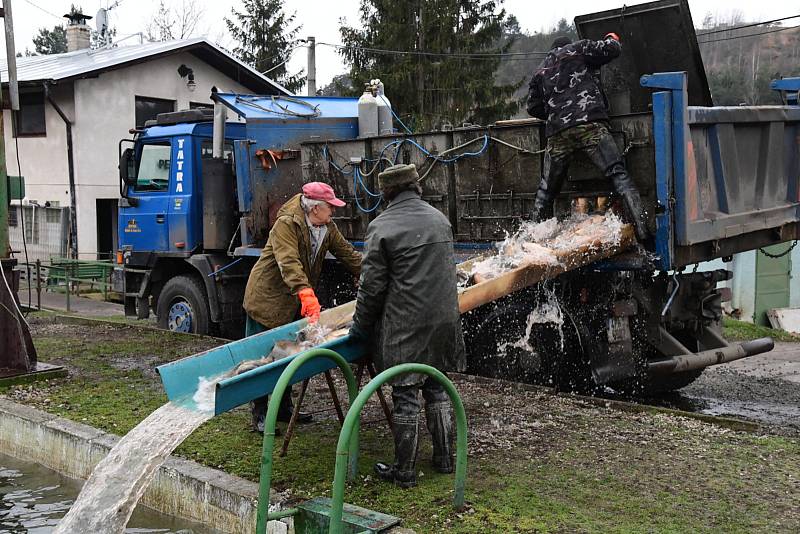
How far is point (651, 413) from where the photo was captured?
6312 mm

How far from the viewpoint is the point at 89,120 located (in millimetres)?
20016

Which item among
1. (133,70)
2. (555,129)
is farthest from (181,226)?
(133,70)

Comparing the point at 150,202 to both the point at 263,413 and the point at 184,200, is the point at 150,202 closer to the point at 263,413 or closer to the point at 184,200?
the point at 184,200

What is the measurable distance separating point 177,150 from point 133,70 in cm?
1146

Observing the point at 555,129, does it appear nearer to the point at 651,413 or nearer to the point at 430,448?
the point at 651,413

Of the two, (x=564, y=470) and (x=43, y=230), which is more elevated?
(x=43, y=230)

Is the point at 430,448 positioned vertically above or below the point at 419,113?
below

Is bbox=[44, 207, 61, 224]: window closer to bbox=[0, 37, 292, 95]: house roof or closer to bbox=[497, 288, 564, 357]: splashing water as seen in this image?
bbox=[0, 37, 292, 95]: house roof

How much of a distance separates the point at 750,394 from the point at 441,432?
453 cm

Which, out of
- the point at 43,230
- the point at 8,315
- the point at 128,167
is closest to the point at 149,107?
the point at 43,230

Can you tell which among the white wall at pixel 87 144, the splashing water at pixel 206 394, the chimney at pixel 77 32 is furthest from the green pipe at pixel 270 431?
the chimney at pixel 77 32

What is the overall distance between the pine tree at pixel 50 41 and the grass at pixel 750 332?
156 ft

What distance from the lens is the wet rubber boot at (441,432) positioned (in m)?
5.00

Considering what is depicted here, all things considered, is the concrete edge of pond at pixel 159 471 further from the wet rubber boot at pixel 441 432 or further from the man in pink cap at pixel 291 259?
the wet rubber boot at pixel 441 432
